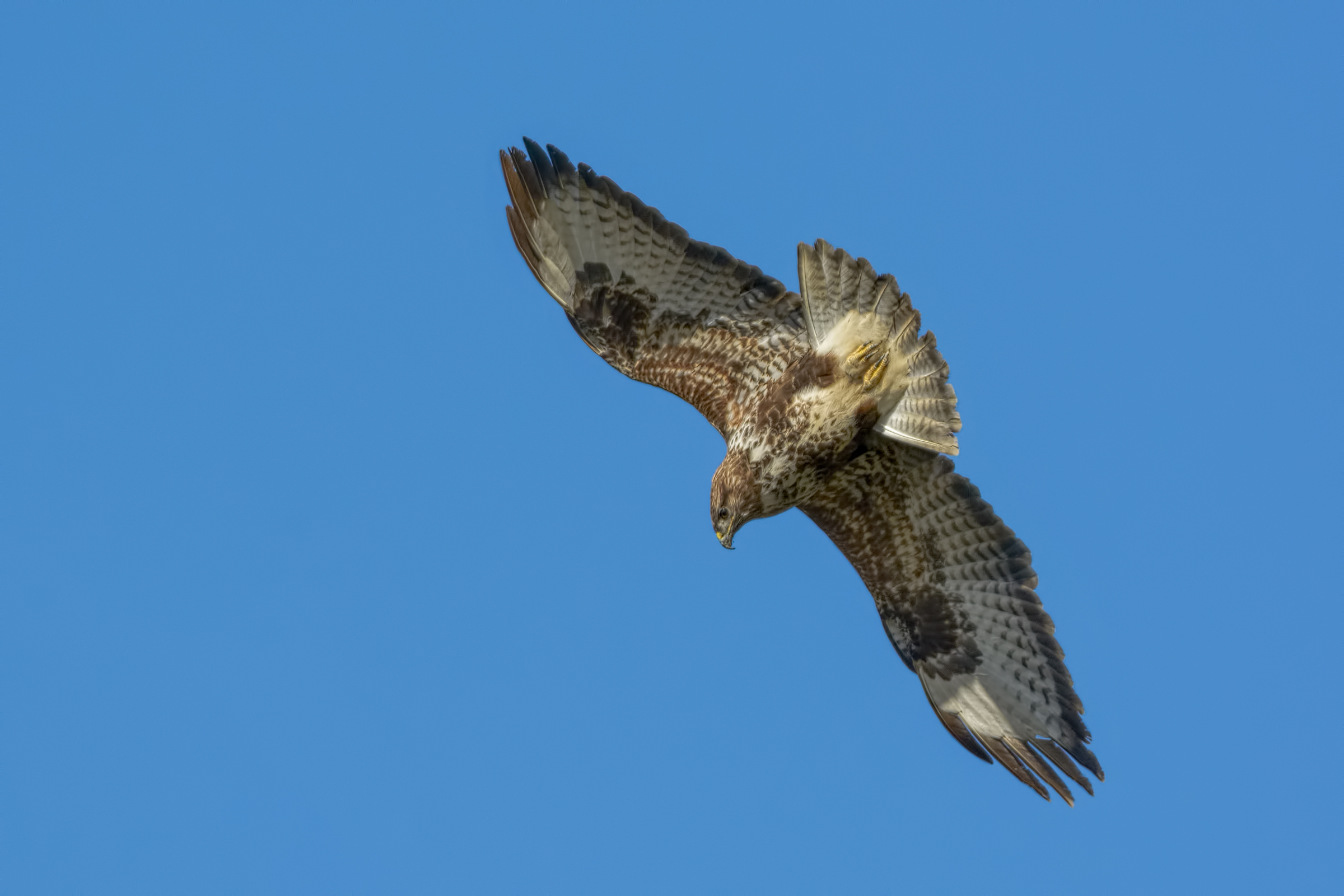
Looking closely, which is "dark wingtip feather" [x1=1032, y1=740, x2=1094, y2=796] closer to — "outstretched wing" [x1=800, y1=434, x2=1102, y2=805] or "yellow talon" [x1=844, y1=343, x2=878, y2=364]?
"outstretched wing" [x1=800, y1=434, x2=1102, y2=805]

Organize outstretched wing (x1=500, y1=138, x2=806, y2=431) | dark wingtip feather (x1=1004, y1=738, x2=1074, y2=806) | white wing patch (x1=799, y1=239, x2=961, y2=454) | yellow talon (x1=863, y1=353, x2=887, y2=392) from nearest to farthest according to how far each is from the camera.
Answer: white wing patch (x1=799, y1=239, x2=961, y2=454), yellow talon (x1=863, y1=353, x2=887, y2=392), dark wingtip feather (x1=1004, y1=738, x2=1074, y2=806), outstretched wing (x1=500, y1=138, x2=806, y2=431)

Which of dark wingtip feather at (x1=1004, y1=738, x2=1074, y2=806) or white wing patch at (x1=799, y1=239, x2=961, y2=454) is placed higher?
white wing patch at (x1=799, y1=239, x2=961, y2=454)

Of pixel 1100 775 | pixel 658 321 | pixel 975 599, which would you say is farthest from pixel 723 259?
pixel 1100 775

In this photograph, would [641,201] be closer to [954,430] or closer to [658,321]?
[658,321]

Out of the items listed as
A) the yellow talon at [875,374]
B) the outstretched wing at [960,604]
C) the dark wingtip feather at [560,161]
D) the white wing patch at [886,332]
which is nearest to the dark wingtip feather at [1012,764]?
the outstretched wing at [960,604]

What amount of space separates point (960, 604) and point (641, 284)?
3.04 m

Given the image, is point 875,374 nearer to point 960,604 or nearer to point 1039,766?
point 960,604

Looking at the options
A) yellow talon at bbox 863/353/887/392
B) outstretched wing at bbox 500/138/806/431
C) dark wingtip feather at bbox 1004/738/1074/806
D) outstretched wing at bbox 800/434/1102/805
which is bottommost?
dark wingtip feather at bbox 1004/738/1074/806

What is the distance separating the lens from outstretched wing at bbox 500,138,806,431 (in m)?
10.5

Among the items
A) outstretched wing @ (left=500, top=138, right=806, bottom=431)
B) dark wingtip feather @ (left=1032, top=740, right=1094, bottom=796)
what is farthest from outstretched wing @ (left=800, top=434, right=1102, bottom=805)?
outstretched wing @ (left=500, top=138, right=806, bottom=431)

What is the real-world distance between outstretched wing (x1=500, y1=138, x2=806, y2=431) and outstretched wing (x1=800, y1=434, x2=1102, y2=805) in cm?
108

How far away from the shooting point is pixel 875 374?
31.6 feet

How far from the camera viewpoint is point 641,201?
10555mm

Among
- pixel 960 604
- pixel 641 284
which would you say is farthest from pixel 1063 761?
pixel 641 284
